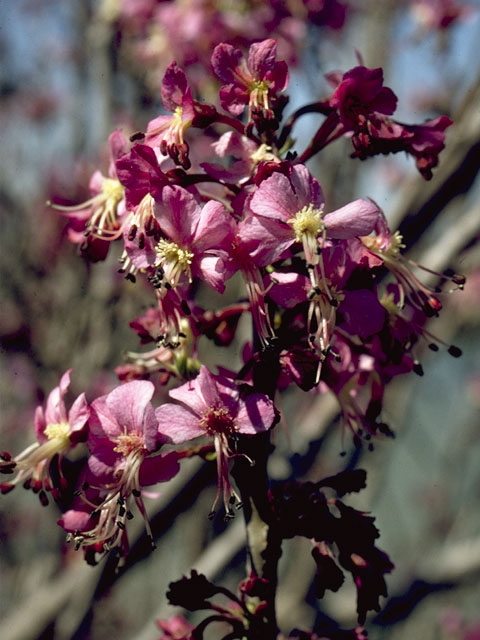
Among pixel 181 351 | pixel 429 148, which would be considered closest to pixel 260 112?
pixel 429 148

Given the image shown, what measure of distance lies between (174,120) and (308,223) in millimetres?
372

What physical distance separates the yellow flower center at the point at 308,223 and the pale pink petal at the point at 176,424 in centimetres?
39

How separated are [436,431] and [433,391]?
0.70m

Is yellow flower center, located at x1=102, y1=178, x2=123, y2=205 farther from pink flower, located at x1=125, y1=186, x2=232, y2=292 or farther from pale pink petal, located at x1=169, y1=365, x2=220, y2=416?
pale pink petal, located at x1=169, y1=365, x2=220, y2=416

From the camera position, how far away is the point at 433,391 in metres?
12.1

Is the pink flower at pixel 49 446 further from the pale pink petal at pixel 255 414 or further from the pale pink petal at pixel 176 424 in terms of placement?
the pale pink petal at pixel 255 414

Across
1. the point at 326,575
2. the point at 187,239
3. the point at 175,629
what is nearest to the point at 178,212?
the point at 187,239

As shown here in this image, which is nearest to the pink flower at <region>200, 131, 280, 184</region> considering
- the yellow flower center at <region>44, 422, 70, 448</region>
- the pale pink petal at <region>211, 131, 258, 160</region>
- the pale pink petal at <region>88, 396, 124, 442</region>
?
the pale pink petal at <region>211, 131, 258, 160</region>

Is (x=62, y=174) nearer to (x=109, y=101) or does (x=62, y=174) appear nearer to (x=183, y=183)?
(x=109, y=101)

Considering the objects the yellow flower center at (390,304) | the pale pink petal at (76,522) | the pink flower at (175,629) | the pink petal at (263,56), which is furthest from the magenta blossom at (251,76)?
the pink flower at (175,629)

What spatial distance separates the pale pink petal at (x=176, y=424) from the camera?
126 cm

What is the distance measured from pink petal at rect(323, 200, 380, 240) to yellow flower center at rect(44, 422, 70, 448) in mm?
669

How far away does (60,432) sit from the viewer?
4.65 ft

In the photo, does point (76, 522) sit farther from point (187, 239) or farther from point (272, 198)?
point (272, 198)
